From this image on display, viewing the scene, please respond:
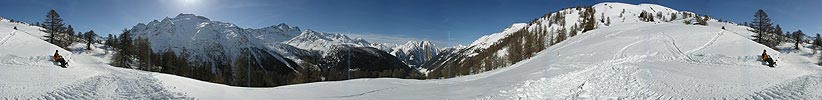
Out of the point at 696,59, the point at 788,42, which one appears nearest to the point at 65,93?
the point at 696,59

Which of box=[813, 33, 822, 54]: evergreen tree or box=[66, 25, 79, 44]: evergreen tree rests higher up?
box=[66, 25, 79, 44]: evergreen tree

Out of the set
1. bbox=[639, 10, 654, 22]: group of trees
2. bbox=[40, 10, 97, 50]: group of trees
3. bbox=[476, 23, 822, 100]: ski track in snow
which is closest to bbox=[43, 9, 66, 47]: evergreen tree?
bbox=[40, 10, 97, 50]: group of trees

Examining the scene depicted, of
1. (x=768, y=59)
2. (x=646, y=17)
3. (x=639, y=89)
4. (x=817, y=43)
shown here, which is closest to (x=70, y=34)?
(x=639, y=89)

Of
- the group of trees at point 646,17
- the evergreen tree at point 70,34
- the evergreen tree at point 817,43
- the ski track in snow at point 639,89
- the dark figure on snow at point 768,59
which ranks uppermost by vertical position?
the group of trees at point 646,17

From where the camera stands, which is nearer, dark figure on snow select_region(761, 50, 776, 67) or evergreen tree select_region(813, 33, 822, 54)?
dark figure on snow select_region(761, 50, 776, 67)

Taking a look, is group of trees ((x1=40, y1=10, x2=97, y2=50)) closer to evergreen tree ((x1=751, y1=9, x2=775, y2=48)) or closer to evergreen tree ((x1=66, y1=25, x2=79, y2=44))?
evergreen tree ((x1=66, y1=25, x2=79, y2=44))

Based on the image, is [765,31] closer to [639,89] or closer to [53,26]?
[639,89]

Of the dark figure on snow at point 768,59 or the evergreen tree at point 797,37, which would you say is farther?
the evergreen tree at point 797,37

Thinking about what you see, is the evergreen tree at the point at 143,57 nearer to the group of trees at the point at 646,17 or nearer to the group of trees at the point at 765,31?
the group of trees at the point at 765,31

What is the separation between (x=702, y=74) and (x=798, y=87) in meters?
6.46

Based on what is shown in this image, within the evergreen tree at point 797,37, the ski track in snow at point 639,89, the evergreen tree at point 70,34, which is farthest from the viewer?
the evergreen tree at point 70,34

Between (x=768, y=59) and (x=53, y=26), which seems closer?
(x=768, y=59)

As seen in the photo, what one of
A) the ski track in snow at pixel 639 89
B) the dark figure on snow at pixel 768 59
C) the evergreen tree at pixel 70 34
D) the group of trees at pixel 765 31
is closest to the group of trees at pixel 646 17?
the group of trees at pixel 765 31

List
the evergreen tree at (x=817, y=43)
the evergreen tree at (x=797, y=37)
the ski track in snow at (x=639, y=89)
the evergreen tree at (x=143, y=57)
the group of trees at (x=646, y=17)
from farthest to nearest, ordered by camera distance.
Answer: the group of trees at (x=646, y=17), the evergreen tree at (x=143, y=57), the evergreen tree at (x=817, y=43), the evergreen tree at (x=797, y=37), the ski track in snow at (x=639, y=89)
